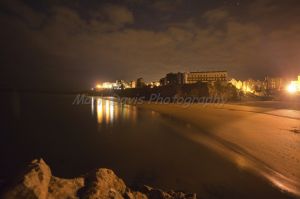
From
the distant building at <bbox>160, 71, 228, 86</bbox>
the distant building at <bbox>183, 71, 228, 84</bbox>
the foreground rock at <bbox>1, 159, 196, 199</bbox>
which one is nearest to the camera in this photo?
the foreground rock at <bbox>1, 159, 196, 199</bbox>

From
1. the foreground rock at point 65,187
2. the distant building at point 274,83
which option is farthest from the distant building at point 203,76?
the foreground rock at point 65,187

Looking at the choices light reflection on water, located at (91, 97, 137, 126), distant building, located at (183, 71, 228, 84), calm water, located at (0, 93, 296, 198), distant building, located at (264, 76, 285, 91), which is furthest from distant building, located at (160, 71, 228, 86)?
calm water, located at (0, 93, 296, 198)

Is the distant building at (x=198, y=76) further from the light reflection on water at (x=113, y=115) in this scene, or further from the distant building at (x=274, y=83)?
the distant building at (x=274, y=83)

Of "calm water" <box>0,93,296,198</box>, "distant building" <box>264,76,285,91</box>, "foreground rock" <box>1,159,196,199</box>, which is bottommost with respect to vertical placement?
"calm water" <box>0,93,296,198</box>

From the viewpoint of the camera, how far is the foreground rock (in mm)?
3817

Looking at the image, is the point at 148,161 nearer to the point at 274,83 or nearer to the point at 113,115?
the point at 113,115

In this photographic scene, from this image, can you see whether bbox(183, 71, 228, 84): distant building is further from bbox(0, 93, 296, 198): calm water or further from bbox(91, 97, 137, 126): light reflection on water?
bbox(0, 93, 296, 198): calm water

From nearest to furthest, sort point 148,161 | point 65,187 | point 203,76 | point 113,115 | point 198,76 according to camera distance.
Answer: point 65,187 < point 148,161 < point 113,115 < point 203,76 < point 198,76

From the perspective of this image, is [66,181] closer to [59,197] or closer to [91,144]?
[59,197]

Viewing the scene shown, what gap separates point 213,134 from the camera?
17391mm

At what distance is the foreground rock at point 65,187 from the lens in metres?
3.82

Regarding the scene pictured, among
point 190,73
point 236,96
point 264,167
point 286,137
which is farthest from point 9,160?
point 190,73

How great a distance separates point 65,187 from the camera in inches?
177

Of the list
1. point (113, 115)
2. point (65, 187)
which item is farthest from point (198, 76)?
point (65, 187)
